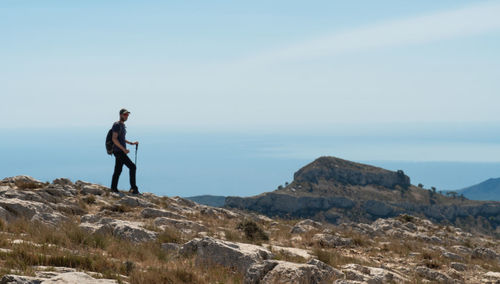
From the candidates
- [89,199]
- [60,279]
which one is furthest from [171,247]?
[89,199]

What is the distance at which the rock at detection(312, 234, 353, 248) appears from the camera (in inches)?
583

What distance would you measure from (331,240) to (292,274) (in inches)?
334

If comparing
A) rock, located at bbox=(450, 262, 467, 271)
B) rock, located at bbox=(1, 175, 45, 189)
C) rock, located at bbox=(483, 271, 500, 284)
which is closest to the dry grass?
rock, located at bbox=(1, 175, 45, 189)

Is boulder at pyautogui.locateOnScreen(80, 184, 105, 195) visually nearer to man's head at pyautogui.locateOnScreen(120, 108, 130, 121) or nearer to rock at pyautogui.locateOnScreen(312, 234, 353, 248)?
man's head at pyautogui.locateOnScreen(120, 108, 130, 121)

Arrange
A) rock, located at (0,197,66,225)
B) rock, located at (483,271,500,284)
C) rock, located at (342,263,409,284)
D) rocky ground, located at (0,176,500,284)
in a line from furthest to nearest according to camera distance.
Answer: rock, located at (483,271,500,284) → rock, located at (0,197,66,225) → rock, located at (342,263,409,284) → rocky ground, located at (0,176,500,284)

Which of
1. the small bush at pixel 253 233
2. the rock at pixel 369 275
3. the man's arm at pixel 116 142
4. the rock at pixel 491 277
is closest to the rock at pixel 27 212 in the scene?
the man's arm at pixel 116 142

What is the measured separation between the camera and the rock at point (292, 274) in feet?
22.5

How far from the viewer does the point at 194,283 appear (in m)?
7.04

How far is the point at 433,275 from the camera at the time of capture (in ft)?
39.1

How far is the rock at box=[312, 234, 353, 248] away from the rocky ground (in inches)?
1.8

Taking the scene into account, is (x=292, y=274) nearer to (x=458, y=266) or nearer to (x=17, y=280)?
(x=17, y=280)

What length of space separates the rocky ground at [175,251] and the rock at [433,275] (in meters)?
0.03

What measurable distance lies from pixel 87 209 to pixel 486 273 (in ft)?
43.6

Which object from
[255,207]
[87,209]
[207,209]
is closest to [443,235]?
[207,209]
